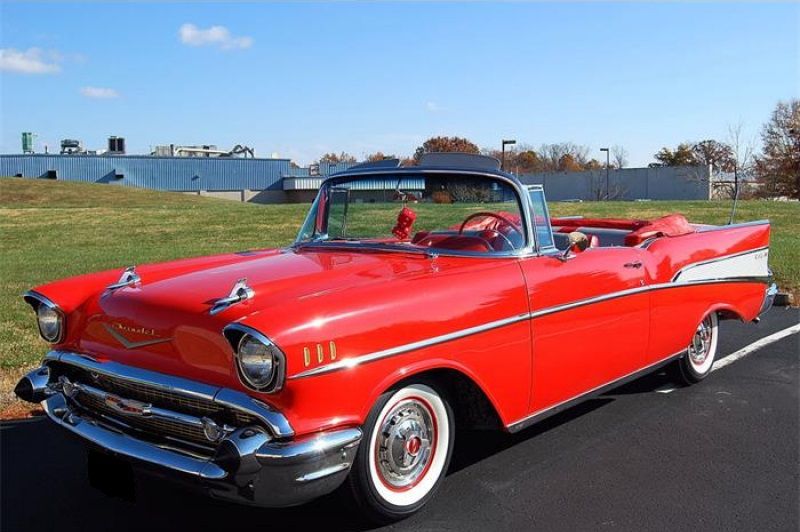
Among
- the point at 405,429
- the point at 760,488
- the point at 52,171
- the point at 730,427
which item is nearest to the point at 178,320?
the point at 405,429

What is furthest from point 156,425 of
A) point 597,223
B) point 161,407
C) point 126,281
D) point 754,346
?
point 754,346

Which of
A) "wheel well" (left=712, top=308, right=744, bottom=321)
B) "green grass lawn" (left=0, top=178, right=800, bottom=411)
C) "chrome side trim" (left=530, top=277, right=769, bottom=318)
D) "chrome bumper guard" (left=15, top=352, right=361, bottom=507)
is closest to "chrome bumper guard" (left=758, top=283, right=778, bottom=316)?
"chrome side trim" (left=530, top=277, right=769, bottom=318)

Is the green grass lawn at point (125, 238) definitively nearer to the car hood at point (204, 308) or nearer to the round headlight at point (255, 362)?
the car hood at point (204, 308)

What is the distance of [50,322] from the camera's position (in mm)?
3555

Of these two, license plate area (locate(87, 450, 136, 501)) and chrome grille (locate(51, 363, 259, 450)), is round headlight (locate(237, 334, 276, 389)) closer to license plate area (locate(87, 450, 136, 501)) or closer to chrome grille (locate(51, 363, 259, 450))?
chrome grille (locate(51, 363, 259, 450))

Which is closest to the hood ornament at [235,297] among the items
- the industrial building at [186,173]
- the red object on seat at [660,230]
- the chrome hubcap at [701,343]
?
the red object on seat at [660,230]

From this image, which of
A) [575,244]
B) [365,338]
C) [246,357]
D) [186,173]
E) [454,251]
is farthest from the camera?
[186,173]

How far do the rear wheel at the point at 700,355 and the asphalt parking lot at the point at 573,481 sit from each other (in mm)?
266

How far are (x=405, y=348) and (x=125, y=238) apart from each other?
1512 cm

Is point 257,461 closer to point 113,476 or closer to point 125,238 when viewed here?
point 113,476

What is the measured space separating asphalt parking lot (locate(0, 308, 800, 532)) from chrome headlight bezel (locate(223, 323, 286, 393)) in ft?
2.66

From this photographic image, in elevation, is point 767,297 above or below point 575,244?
below

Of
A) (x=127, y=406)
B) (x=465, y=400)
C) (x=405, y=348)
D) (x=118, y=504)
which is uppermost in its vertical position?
(x=405, y=348)

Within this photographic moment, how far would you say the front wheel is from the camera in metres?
2.97
